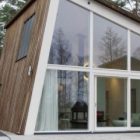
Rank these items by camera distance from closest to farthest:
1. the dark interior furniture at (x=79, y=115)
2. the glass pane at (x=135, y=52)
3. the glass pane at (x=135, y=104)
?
the dark interior furniture at (x=79, y=115) < the glass pane at (x=135, y=104) < the glass pane at (x=135, y=52)

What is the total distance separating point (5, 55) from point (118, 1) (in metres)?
12.9

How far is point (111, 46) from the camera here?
48.4 ft

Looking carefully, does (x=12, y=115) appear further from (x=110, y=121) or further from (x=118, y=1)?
(x=118, y=1)

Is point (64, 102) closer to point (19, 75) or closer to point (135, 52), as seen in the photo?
point (19, 75)

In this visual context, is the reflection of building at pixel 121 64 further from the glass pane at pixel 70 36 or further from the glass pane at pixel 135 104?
the glass pane at pixel 70 36

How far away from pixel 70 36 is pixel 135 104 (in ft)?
10.7

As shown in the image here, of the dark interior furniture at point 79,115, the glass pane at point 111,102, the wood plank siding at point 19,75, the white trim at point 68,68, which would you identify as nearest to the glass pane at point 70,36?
the white trim at point 68,68

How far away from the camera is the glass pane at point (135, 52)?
1502 cm

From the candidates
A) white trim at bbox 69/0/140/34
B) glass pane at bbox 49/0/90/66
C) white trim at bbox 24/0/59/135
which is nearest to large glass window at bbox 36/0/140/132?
glass pane at bbox 49/0/90/66

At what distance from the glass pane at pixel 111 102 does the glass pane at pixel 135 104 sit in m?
0.29

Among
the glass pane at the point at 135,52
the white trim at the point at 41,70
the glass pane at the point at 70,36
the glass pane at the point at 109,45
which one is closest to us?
the white trim at the point at 41,70

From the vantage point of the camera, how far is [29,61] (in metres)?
14.2
